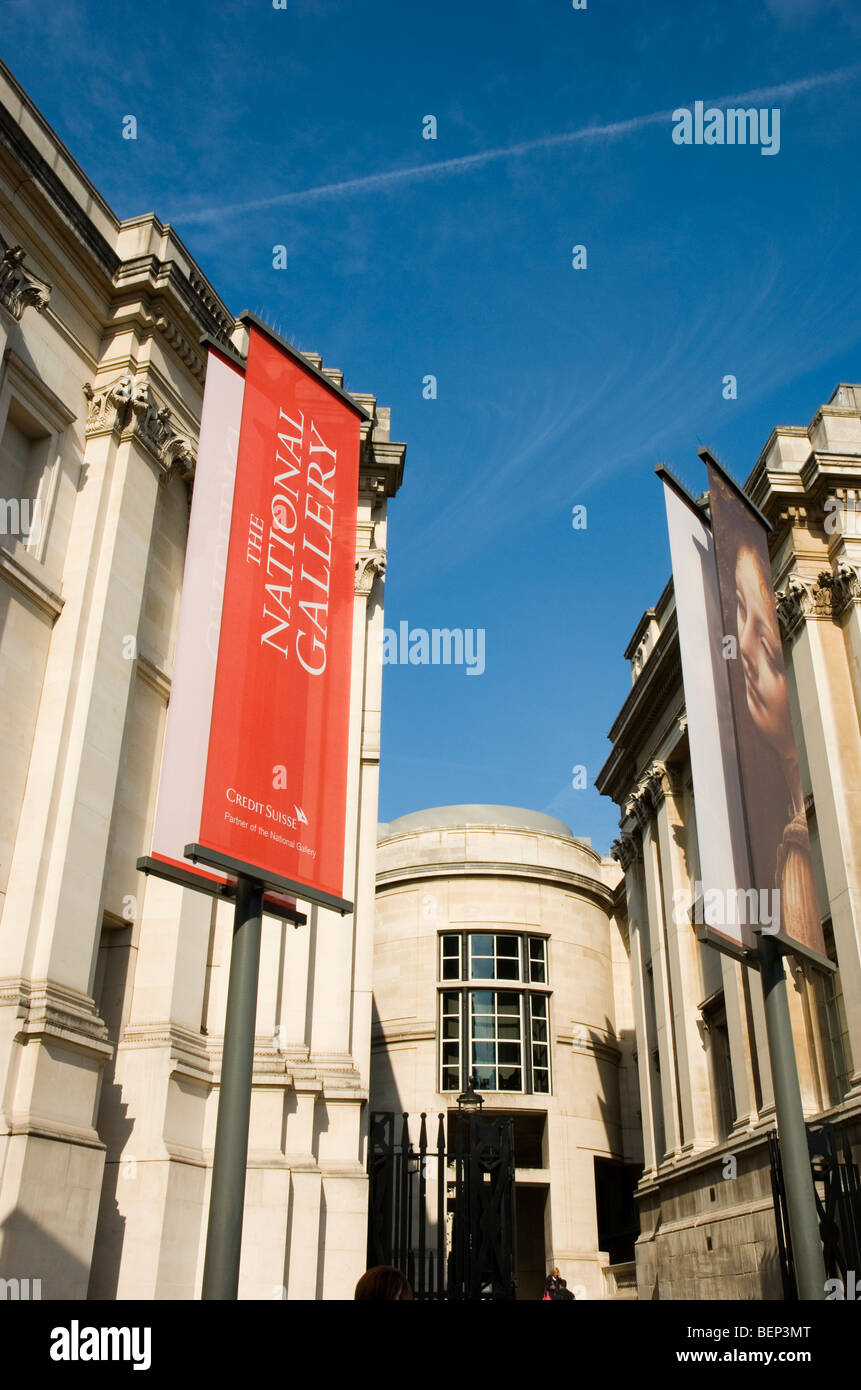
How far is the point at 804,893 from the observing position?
1080 cm

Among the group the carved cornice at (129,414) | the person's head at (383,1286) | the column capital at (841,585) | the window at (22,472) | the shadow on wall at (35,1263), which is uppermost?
the column capital at (841,585)

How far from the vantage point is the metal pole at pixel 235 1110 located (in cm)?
651

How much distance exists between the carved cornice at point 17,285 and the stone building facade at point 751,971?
16012 millimetres

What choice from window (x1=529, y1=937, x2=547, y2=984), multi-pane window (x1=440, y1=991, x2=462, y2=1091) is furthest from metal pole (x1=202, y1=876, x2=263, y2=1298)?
window (x1=529, y1=937, x2=547, y2=984)

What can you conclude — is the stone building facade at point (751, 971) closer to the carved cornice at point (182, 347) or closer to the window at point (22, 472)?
the carved cornice at point (182, 347)

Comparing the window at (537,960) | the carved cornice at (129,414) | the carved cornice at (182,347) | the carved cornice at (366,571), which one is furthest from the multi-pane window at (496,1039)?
the carved cornice at (129,414)

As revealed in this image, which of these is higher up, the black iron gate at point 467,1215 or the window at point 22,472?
the window at point 22,472

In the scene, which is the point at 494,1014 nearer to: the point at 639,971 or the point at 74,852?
the point at 639,971

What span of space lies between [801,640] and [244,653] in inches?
708

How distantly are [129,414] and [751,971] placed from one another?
2008 centimetres

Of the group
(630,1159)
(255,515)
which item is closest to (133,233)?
(255,515)

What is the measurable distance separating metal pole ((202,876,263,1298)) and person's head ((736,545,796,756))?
221 inches

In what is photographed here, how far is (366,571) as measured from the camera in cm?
1977

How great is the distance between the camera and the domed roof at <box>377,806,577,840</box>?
4159 centimetres
